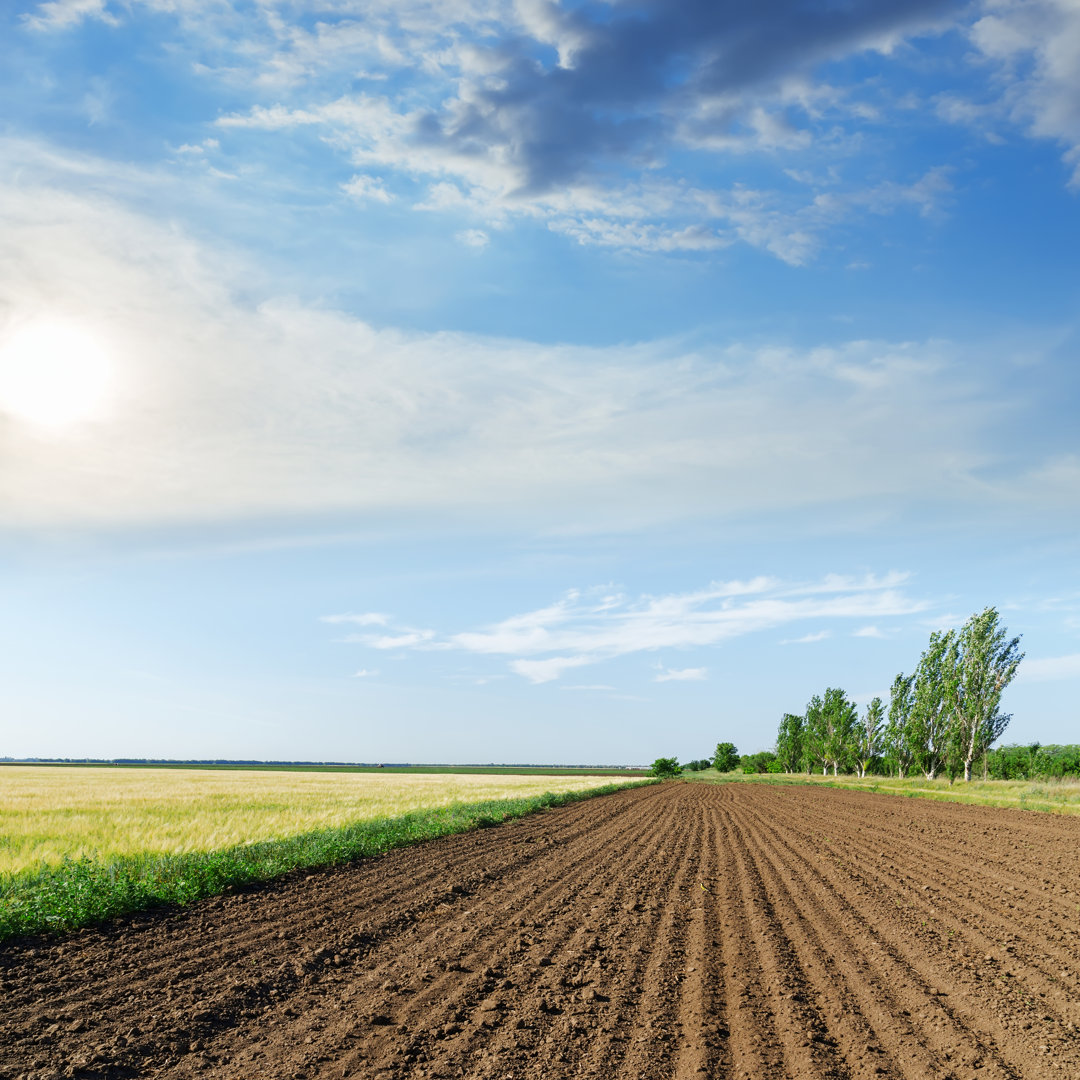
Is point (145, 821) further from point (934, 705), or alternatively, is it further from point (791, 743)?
A: point (791, 743)

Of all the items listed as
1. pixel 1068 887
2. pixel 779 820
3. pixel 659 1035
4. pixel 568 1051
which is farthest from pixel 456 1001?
pixel 779 820

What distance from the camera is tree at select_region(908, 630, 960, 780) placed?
68.9m

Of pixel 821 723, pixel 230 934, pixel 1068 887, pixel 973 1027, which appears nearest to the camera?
pixel 973 1027

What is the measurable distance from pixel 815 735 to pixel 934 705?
40067 millimetres

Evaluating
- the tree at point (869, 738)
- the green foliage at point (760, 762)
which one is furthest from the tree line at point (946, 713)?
the green foliage at point (760, 762)

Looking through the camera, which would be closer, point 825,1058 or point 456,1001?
point 825,1058

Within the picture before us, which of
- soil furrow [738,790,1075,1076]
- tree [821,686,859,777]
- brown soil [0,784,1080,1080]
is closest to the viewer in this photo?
brown soil [0,784,1080,1080]

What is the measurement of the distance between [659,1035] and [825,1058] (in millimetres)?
1372

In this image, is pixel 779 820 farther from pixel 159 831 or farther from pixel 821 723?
pixel 821 723

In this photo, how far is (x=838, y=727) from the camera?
10412 centimetres

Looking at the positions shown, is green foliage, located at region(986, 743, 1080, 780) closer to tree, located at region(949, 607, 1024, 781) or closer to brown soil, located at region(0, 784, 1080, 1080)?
tree, located at region(949, 607, 1024, 781)

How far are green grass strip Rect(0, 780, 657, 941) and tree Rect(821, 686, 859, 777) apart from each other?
95.2 metres

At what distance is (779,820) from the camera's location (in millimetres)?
28438

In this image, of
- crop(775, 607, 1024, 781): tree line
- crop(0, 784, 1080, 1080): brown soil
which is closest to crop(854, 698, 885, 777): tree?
crop(775, 607, 1024, 781): tree line
